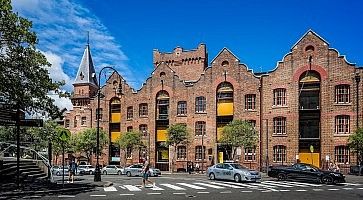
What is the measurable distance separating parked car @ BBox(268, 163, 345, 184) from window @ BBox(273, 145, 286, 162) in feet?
59.9

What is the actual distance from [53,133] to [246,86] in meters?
24.9

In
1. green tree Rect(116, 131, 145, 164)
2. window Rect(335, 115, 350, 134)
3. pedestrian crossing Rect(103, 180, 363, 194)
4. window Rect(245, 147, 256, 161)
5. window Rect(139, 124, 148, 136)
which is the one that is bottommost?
window Rect(245, 147, 256, 161)

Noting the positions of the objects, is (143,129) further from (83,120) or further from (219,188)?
(219,188)

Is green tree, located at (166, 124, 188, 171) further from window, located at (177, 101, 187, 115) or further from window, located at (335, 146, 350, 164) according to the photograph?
window, located at (335, 146, 350, 164)

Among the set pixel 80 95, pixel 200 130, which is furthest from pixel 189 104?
pixel 80 95

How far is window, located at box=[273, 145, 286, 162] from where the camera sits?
52219 millimetres

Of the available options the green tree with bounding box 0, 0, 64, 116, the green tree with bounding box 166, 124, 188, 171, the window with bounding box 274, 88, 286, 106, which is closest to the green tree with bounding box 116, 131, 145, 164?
the green tree with bounding box 166, 124, 188, 171

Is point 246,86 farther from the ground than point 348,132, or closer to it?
farther from the ground

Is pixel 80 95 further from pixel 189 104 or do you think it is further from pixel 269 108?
pixel 269 108

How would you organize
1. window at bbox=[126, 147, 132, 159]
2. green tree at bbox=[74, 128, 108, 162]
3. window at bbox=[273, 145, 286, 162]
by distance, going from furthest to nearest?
window at bbox=[126, 147, 132, 159] < green tree at bbox=[74, 128, 108, 162] < window at bbox=[273, 145, 286, 162]

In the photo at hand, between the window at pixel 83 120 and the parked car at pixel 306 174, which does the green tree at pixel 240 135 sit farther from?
the window at pixel 83 120

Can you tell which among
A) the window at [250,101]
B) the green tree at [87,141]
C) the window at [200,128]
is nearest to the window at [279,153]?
the window at [250,101]

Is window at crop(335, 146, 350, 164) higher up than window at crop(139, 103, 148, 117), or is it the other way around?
window at crop(139, 103, 148, 117)

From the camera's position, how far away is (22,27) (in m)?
19.8
